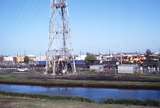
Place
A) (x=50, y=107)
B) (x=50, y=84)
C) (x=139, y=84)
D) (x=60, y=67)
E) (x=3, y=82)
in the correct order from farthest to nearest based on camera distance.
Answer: (x=60, y=67) → (x=3, y=82) → (x=50, y=84) → (x=139, y=84) → (x=50, y=107)

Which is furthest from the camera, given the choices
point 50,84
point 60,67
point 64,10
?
point 60,67

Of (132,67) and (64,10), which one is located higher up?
(64,10)

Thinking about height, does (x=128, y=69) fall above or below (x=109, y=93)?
above

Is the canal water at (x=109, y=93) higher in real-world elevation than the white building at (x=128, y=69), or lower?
lower

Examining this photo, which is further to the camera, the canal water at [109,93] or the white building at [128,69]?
the white building at [128,69]

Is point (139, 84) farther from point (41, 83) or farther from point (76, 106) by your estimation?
point (76, 106)

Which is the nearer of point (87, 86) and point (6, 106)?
point (6, 106)

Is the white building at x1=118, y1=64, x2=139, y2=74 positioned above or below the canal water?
above

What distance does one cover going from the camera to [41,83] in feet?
164

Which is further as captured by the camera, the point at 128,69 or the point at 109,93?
the point at 128,69

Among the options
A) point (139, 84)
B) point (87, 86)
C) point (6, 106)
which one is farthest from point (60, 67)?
point (6, 106)

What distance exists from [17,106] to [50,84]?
28578mm

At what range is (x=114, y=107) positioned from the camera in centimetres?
1992

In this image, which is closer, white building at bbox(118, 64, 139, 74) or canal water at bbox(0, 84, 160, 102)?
canal water at bbox(0, 84, 160, 102)
